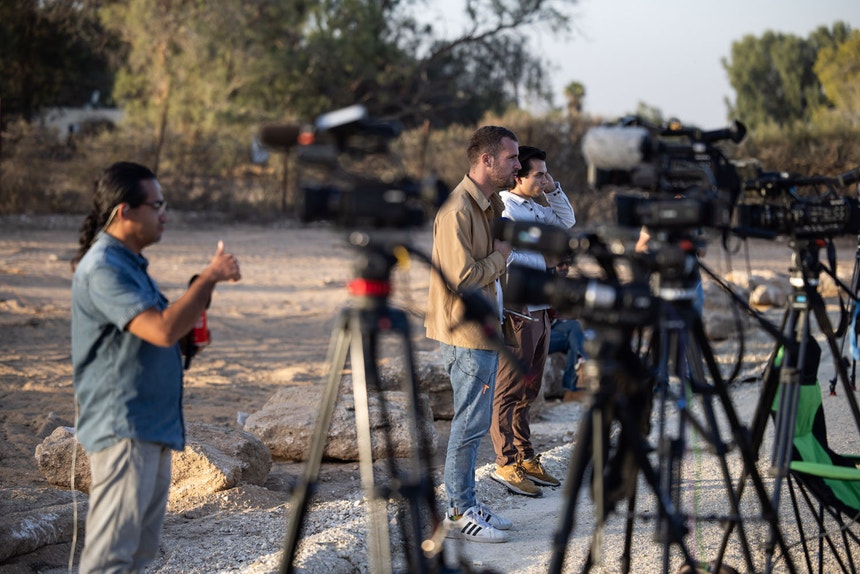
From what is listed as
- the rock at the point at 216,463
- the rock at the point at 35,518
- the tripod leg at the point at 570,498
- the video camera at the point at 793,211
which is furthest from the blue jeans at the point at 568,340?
the tripod leg at the point at 570,498

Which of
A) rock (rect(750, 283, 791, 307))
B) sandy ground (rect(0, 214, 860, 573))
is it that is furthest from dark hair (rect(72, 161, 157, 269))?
rock (rect(750, 283, 791, 307))

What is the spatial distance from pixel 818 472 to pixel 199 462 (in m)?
3.39

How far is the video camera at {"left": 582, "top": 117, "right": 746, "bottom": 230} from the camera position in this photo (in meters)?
3.00

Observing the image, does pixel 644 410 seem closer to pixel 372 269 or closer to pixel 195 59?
pixel 372 269

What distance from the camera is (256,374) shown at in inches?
369

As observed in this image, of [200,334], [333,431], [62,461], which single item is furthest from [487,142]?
[62,461]

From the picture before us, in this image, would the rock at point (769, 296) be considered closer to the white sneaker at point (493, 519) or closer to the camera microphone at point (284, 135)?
the white sneaker at point (493, 519)

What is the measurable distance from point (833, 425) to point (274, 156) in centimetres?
1848

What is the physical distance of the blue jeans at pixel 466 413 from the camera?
4.62m

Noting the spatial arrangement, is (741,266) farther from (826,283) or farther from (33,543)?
(33,543)

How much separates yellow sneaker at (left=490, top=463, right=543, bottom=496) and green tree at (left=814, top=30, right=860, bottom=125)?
85.5 feet

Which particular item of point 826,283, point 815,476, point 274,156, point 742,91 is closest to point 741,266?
point 826,283

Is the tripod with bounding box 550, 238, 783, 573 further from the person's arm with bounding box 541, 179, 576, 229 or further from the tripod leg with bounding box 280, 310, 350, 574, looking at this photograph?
the person's arm with bounding box 541, 179, 576, 229

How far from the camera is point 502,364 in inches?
218
